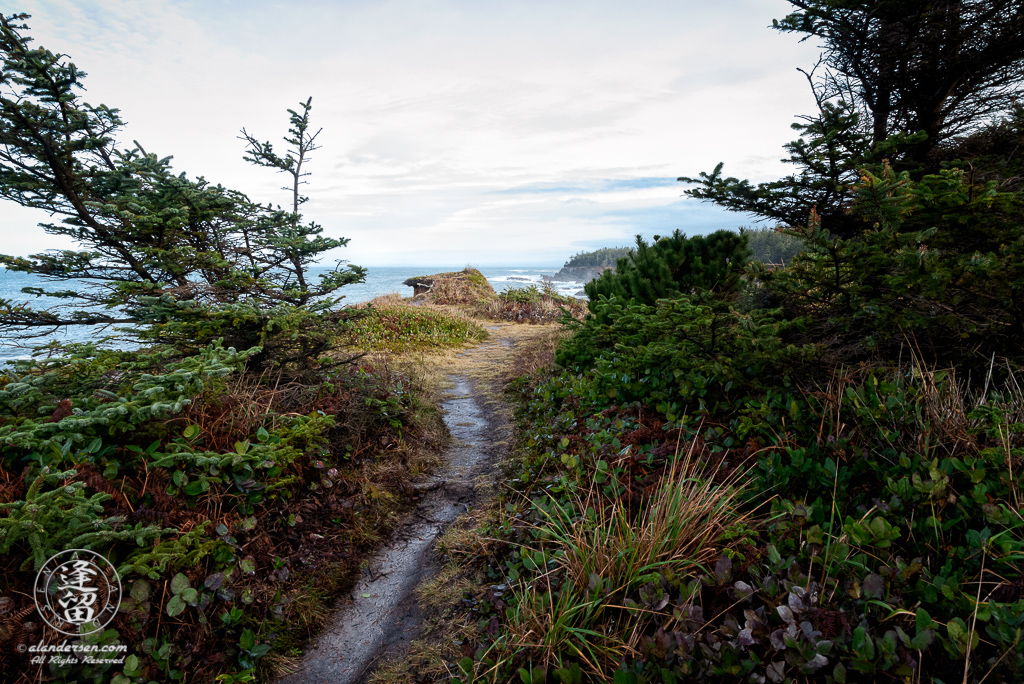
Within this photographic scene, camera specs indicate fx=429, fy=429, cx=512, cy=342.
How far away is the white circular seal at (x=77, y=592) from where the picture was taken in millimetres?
2129

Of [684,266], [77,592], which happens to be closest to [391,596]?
[77,592]

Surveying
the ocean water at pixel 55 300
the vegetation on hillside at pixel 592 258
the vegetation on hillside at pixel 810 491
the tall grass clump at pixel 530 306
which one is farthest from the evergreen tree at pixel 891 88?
the vegetation on hillside at pixel 592 258

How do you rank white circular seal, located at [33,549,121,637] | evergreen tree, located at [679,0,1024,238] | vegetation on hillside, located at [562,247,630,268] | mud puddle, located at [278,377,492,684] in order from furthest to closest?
vegetation on hillside, located at [562,247,630,268] → evergreen tree, located at [679,0,1024,238] → mud puddle, located at [278,377,492,684] → white circular seal, located at [33,549,121,637]

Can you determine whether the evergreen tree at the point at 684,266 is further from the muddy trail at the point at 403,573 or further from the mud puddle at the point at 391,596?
the mud puddle at the point at 391,596

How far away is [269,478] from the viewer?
333 cm

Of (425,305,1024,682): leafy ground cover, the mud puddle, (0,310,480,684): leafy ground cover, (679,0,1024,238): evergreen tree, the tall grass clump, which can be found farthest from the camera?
the tall grass clump

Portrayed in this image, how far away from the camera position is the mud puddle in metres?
2.63

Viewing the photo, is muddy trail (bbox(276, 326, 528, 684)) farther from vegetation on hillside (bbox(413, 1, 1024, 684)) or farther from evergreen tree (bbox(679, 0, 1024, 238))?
evergreen tree (bbox(679, 0, 1024, 238))

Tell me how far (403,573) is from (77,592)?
76.4 inches

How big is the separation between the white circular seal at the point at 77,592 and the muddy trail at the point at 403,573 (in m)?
1.02

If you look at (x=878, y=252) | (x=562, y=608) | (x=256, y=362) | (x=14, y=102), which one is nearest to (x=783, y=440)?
(x=878, y=252)

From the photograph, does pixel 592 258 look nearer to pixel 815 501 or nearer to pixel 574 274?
pixel 574 274

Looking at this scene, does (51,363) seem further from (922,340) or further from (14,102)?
(922,340)

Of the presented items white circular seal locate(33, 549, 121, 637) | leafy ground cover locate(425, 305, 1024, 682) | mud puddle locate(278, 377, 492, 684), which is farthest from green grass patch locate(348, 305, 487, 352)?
leafy ground cover locate(425, 305, 1024, 682)
